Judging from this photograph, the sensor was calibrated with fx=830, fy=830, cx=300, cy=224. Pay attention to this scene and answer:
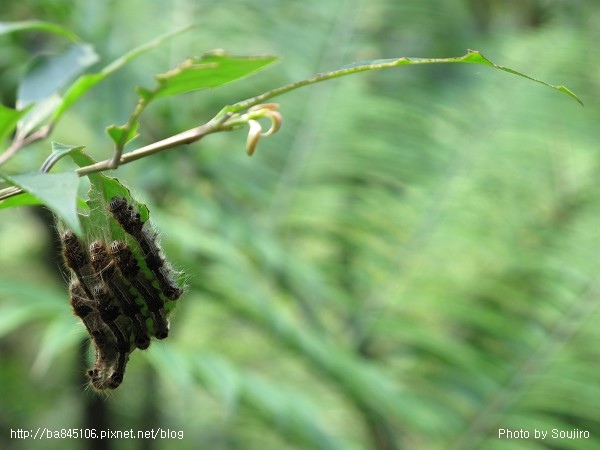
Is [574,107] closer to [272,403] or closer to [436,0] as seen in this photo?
[436,0]

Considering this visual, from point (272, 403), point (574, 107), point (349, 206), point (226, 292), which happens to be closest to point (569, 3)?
point (574, 107)

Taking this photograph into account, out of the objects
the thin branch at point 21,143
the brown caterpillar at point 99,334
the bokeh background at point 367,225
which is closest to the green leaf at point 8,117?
the thin branch at point 21,143

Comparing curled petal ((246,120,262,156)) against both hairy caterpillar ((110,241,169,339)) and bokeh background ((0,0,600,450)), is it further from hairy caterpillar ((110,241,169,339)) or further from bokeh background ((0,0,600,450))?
bokeh background ((0,0,600,450))

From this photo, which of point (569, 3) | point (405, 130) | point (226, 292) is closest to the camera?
point (226, 292)

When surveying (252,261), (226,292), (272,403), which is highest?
(272,403)

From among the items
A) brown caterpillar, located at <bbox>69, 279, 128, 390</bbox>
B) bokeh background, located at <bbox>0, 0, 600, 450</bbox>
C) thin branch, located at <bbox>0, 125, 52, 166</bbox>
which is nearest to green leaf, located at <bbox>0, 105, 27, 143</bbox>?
thin branch, located at <bbox>0, 125, 52, 166</bbox>

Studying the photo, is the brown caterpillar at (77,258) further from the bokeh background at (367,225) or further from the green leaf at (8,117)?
the bokeh background at (367,225)

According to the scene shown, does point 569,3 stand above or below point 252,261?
above
